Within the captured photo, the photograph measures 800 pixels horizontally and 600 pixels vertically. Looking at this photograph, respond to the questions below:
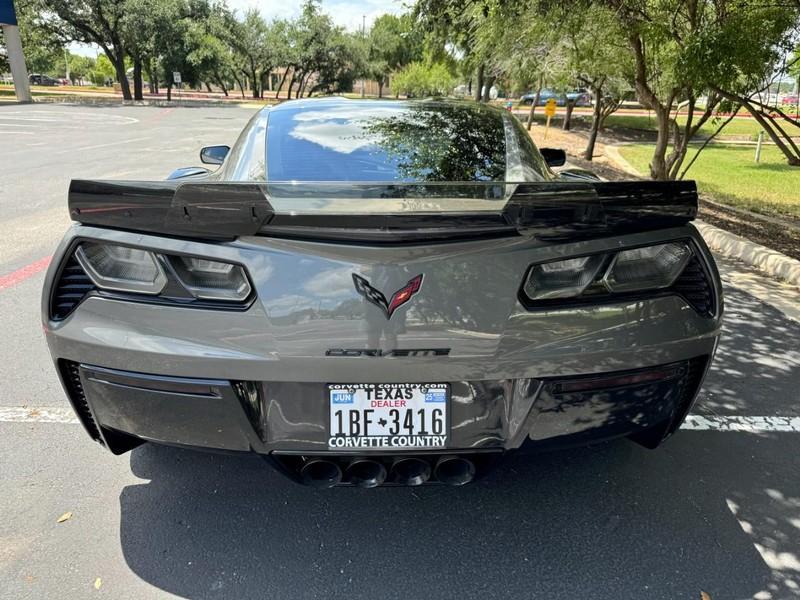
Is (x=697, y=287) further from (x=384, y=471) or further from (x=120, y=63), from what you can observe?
(x=120, y=63)

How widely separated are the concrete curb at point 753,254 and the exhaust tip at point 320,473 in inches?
207

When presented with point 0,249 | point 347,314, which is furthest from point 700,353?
point 0,249

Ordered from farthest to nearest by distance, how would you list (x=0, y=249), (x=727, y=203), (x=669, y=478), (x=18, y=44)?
(x=18, y=44), (x=727, y=203), (x=0, y=249), (x=669, y=478)

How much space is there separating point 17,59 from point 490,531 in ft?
142

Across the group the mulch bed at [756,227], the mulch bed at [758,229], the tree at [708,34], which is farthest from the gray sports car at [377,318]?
the mulch bed at [758,229]

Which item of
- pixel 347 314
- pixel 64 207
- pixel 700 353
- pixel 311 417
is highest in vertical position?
pixel 347 314

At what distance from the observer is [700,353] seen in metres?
2.10

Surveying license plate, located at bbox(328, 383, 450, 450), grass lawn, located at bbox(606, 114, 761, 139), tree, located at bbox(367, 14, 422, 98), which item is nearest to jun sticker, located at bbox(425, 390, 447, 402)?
license plate, located at bbox(328, 383, 450, 450)

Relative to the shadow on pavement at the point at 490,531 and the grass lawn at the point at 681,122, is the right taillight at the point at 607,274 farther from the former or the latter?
the grass lawn at the point at 681,122

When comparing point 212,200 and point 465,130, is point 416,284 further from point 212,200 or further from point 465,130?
point 465,130

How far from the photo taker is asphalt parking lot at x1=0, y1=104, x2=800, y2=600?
2055 mm

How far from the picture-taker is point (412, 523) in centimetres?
234

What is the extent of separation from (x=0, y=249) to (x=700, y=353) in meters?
6.37

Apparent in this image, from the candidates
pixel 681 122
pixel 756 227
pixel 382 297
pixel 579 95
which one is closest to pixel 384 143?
pixel 382 297
